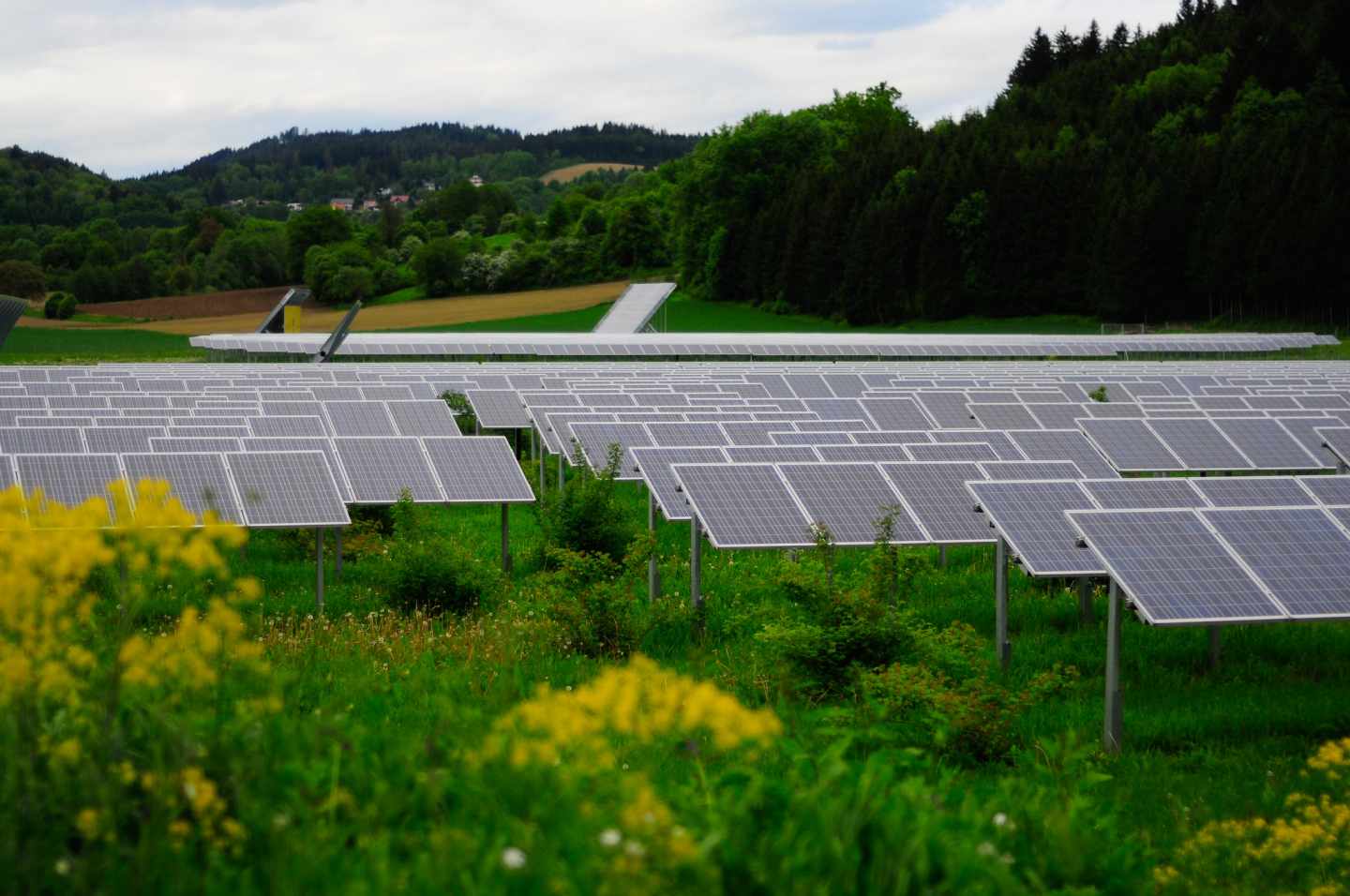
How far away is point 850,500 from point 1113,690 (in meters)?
4.51

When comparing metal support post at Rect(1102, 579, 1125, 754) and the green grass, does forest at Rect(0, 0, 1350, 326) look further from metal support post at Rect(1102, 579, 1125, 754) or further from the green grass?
metal support post at Rect(1102, 579, 1125, 754)

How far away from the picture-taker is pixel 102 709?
20.8 ft

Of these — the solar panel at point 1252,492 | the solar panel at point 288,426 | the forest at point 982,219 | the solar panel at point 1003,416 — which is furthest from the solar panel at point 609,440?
the forest at point 982,219

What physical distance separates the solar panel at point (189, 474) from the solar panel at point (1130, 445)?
11.7m

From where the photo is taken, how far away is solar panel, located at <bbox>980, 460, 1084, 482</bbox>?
15625 millimetres

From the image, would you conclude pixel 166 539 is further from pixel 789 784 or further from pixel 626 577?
pixel 626 577

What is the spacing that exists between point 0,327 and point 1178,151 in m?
76.0

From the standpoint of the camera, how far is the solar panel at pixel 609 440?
2100 cm

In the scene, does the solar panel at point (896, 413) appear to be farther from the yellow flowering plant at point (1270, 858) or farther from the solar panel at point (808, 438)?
the yellow flowering plant at point (1270, 858)

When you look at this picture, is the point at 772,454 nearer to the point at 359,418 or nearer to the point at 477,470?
the point at 477,470

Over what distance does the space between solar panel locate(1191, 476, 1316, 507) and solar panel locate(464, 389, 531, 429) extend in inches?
695

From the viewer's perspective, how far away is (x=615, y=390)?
31750 millimetres

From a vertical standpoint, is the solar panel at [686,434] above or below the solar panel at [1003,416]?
above

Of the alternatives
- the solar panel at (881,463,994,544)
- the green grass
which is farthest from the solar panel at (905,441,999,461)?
the green grass
